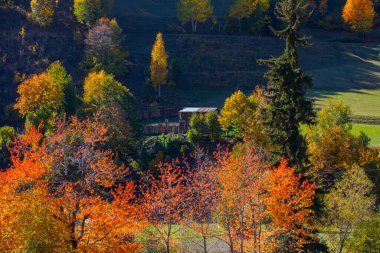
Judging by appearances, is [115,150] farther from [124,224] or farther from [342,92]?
[342,92]

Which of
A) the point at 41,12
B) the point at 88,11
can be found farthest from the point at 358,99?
the point at 41,12

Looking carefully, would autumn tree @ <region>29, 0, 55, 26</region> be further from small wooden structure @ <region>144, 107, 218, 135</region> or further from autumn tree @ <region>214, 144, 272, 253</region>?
autumn tree @ <region>214, 144, 272, 253</region>

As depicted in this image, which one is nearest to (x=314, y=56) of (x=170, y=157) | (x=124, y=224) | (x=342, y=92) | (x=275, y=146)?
(x=342, y=92)

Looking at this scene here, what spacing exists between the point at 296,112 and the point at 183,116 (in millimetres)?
28461

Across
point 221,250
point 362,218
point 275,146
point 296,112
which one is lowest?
point 221,250

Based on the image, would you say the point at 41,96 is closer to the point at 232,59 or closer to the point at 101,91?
the point at 101,91

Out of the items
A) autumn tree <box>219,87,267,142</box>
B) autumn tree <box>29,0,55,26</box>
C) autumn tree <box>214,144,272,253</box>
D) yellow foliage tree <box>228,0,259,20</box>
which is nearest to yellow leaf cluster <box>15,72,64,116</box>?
autumn tree <box>219,87,267,142</box>

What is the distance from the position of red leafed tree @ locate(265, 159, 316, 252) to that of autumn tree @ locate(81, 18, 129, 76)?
149 ft

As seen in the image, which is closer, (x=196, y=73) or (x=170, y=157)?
(x=170, y=157)

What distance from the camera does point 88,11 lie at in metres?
83.5

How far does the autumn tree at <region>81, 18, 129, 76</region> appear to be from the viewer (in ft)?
248

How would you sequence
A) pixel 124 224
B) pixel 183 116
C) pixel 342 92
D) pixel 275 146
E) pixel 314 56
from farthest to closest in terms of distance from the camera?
pixel 314 56 < pixel 342 92 < pixel 183 116 < pixel 275 146 < pixel 124 224

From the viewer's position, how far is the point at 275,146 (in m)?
39.8

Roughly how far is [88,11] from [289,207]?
194ft
